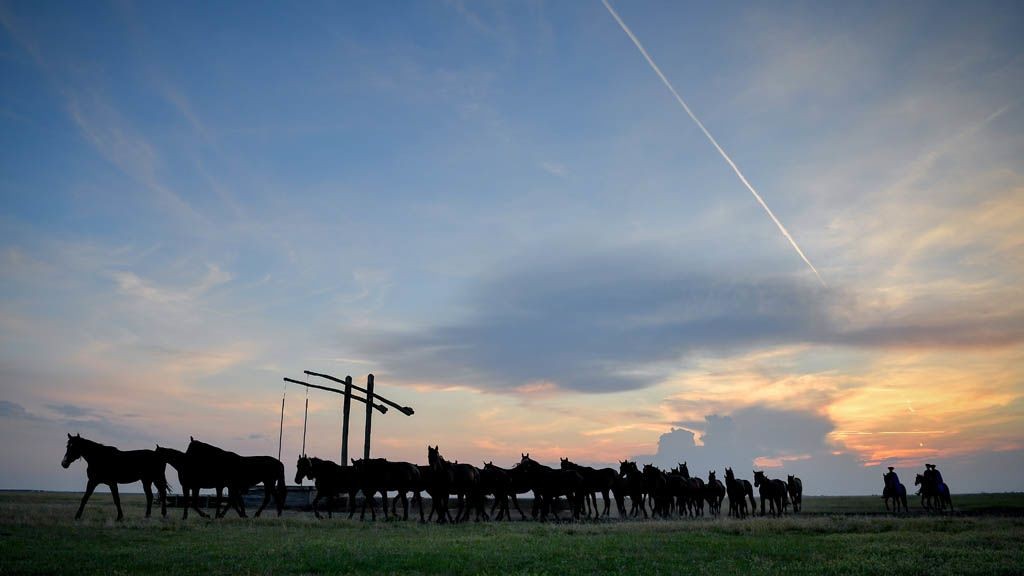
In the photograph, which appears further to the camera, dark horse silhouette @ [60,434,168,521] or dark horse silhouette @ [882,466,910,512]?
dark horse silhouette @ [882,466,910,512]

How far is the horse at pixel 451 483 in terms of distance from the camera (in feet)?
107

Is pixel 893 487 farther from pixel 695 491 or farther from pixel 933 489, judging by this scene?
pixel 695 491

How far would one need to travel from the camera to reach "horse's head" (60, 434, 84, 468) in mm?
27969

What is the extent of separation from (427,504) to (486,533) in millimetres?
25156

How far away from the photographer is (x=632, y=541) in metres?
21.2

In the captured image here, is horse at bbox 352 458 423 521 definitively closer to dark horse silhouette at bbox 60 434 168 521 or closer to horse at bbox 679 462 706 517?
dark horse silhouette at bbox 60 434 168 521

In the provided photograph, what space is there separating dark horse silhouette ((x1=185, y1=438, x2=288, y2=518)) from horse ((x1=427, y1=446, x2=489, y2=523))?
24.5ft

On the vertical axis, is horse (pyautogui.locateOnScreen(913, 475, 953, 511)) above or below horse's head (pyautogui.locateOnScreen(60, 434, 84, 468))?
below

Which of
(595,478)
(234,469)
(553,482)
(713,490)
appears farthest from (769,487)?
(234,469)

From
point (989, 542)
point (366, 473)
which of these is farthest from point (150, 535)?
point (989, 542)

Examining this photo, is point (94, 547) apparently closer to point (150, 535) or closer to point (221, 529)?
point (150, 535)

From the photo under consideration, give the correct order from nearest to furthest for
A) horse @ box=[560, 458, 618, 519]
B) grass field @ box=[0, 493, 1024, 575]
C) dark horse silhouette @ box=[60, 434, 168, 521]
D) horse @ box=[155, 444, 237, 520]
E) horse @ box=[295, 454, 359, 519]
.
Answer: grass field @ box=[0, 493, 1024, 575], dark horse silhouette @ box=[60, 434, 168, 521], horse @ box=[155, 444, 237, 520], horse @ box=[295, 454, 359, 519], horse @ box=[560, 458, 618, 519]

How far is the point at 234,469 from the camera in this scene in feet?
107

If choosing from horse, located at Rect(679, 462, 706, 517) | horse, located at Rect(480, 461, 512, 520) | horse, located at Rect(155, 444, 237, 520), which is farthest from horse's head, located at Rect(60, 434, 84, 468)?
horse, located at Rect(679, 462, 706, 517)
